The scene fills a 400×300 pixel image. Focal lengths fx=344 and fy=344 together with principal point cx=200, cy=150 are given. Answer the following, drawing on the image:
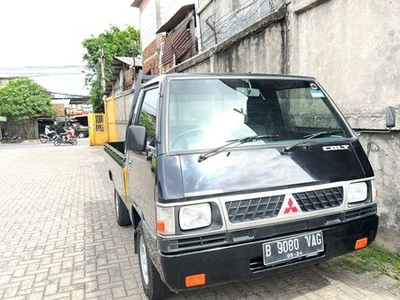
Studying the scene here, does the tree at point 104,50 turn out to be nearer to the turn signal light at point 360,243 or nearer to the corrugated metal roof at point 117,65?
the corrugated metal roof at point 117,65

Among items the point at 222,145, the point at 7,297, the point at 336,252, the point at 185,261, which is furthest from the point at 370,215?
the point at 7,297

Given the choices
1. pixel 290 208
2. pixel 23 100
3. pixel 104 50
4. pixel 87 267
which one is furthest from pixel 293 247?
pixel 23 100

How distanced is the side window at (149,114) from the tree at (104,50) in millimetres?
28454

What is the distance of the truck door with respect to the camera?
2646 mm

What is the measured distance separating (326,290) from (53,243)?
349 cm

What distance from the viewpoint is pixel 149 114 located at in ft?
10.5

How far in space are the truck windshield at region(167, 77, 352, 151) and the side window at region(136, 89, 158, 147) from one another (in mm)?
243

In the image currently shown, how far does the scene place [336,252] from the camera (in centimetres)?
263

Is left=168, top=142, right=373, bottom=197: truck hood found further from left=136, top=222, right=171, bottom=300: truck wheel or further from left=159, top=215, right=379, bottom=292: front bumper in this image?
left=136, top=222, right=171, bottom=300: truck wheel

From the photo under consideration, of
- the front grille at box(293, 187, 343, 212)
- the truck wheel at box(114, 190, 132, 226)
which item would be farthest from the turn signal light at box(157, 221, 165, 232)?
the truck wheel at box(114, 190, 132, 226)

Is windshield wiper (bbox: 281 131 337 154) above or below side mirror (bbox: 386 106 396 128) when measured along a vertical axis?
below

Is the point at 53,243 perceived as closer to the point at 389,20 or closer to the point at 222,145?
the point at 222,145

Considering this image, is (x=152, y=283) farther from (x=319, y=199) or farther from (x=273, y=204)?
(x=319, y=199)

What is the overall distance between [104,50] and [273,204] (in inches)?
1280
